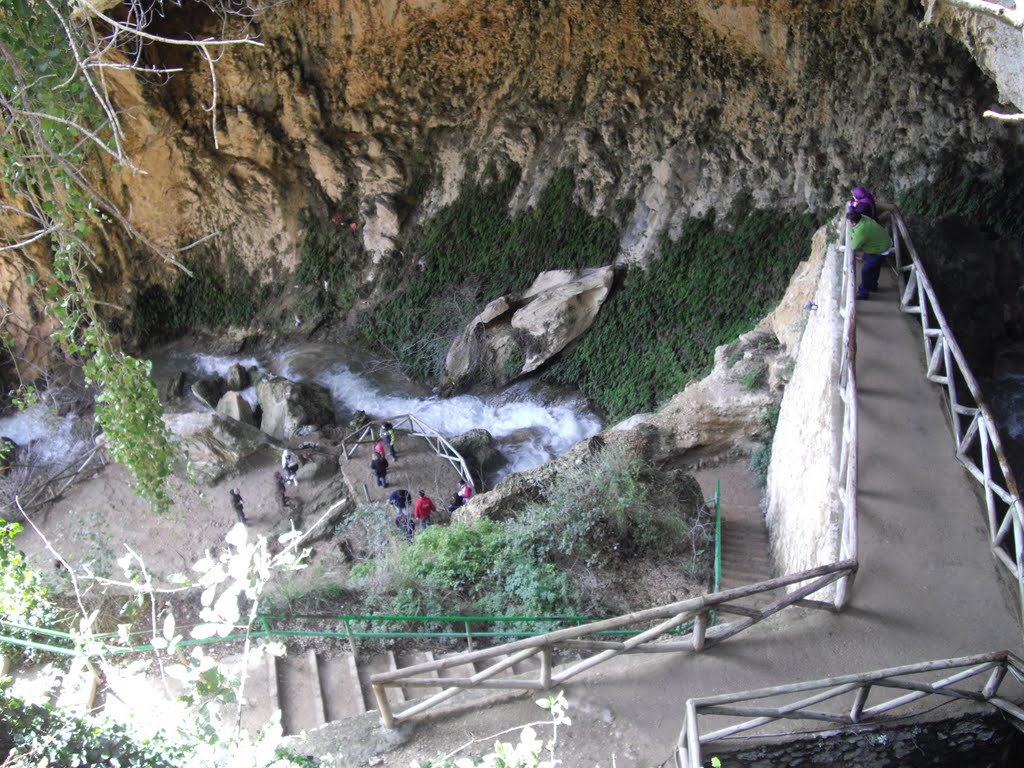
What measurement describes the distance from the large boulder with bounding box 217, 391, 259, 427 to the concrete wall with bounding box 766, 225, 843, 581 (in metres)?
9.73

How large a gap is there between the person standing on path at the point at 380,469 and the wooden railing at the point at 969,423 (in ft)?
23.4

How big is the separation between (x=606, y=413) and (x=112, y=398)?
9.31 metres

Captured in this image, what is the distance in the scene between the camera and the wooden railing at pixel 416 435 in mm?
12335

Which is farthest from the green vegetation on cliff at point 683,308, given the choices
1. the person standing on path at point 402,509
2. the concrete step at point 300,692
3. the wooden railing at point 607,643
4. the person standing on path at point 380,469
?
the wooden railing at point 607,643

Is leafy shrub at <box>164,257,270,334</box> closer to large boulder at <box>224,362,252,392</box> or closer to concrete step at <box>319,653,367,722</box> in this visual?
large boulder at <box>224,362,252,392</box>

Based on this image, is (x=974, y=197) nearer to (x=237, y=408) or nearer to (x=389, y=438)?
(x=389, y=438)

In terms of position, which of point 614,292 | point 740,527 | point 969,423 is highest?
point 969,423

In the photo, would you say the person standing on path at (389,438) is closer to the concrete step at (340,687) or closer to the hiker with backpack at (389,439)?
the hiker with backpack at (389,439)

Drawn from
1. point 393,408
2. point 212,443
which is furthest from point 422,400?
point 212,443

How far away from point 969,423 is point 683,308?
786 cm

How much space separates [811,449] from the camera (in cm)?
672

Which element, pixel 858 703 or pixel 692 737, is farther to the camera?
pixel 858 703

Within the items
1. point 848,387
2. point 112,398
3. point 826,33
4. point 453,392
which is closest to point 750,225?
point 826,33

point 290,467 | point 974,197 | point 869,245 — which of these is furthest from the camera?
point 290,467
